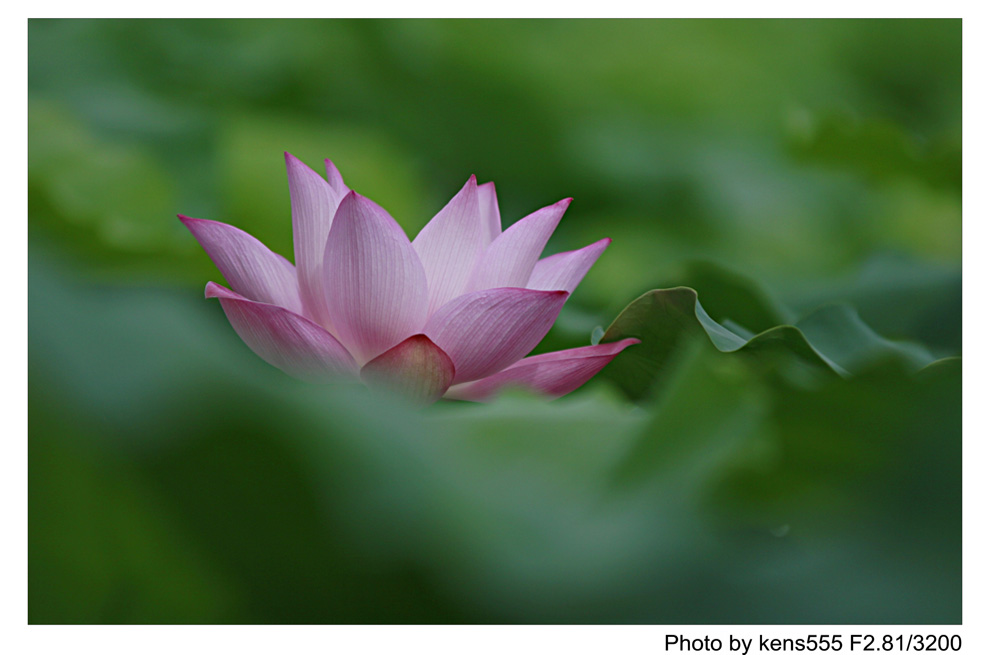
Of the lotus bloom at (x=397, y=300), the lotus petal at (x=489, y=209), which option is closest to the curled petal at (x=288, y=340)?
the lotus bloom at (x=397, y=300)

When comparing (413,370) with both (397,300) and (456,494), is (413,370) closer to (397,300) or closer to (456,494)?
(397,300)

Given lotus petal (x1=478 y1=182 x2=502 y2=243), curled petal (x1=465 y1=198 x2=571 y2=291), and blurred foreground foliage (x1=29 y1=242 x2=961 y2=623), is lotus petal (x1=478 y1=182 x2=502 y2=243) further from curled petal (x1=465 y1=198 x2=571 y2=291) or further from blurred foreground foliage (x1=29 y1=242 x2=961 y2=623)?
blurred foreground foliage (x1=29 y1=242 x2=961 y2=623)

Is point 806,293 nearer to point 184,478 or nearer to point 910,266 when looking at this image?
point 910,266

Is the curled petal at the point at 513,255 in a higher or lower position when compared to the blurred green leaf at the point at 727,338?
higher

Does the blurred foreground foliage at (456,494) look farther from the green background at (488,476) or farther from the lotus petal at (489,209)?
the lotus petal at (489,209)

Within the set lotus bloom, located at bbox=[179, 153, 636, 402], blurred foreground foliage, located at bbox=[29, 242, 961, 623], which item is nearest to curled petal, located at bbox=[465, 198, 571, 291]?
lotus bloom, located at bbox=[179, 153, 636, 402]

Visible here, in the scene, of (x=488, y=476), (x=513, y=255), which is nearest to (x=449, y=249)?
(x=513, y=255)

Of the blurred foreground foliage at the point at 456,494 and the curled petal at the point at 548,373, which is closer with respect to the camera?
the blurred foreground foliage at the point at 456,494
